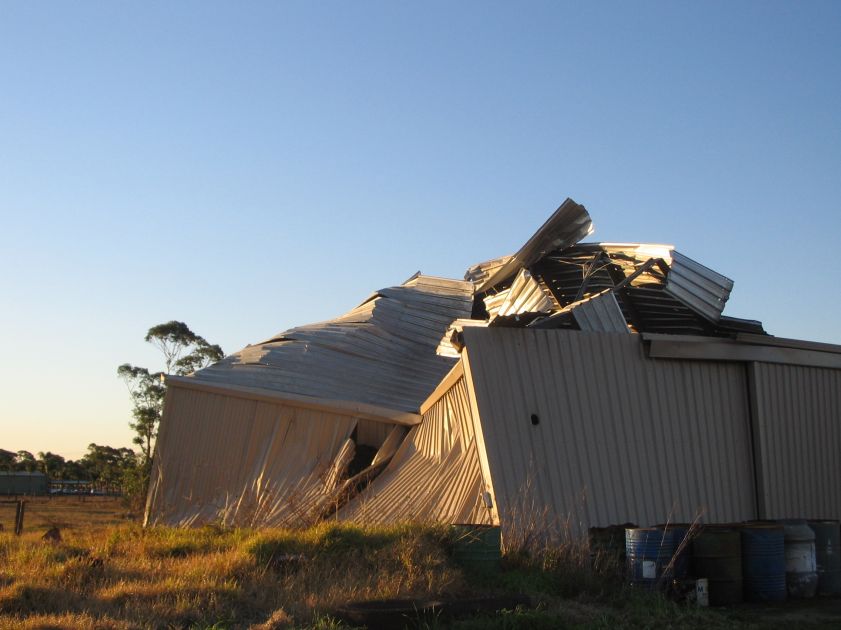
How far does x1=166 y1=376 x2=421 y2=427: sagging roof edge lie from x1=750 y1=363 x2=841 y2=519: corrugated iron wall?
211 inches

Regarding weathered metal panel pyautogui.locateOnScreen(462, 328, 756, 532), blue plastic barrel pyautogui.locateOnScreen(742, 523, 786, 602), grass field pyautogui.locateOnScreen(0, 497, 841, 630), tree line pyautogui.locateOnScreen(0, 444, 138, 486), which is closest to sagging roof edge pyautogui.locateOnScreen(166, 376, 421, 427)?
weathered metal panel pyautogui.locateOnScreen(462, 328, 756, 532)

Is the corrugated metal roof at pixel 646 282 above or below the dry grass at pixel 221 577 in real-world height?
above

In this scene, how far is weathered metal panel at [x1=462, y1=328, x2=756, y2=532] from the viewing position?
41.6 ft

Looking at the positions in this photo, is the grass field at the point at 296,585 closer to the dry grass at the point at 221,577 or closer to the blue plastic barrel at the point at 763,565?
the dry grass at the point at 221,577

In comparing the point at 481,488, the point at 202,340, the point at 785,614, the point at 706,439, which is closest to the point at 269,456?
the point at 481,488

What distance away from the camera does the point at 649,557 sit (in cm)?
1075

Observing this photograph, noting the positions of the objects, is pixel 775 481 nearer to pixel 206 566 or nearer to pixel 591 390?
pixel 591 390

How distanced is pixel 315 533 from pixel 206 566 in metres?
1.50

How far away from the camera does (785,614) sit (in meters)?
10.1

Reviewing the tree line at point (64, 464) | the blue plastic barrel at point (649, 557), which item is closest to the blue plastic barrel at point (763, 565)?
the blue plastic barrel at point (649, 557)

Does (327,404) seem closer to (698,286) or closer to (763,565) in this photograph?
(698,286)

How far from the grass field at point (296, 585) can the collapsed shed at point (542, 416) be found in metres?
1.82

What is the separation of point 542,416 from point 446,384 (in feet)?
6.82

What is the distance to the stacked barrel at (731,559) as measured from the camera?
10719 millimetres
